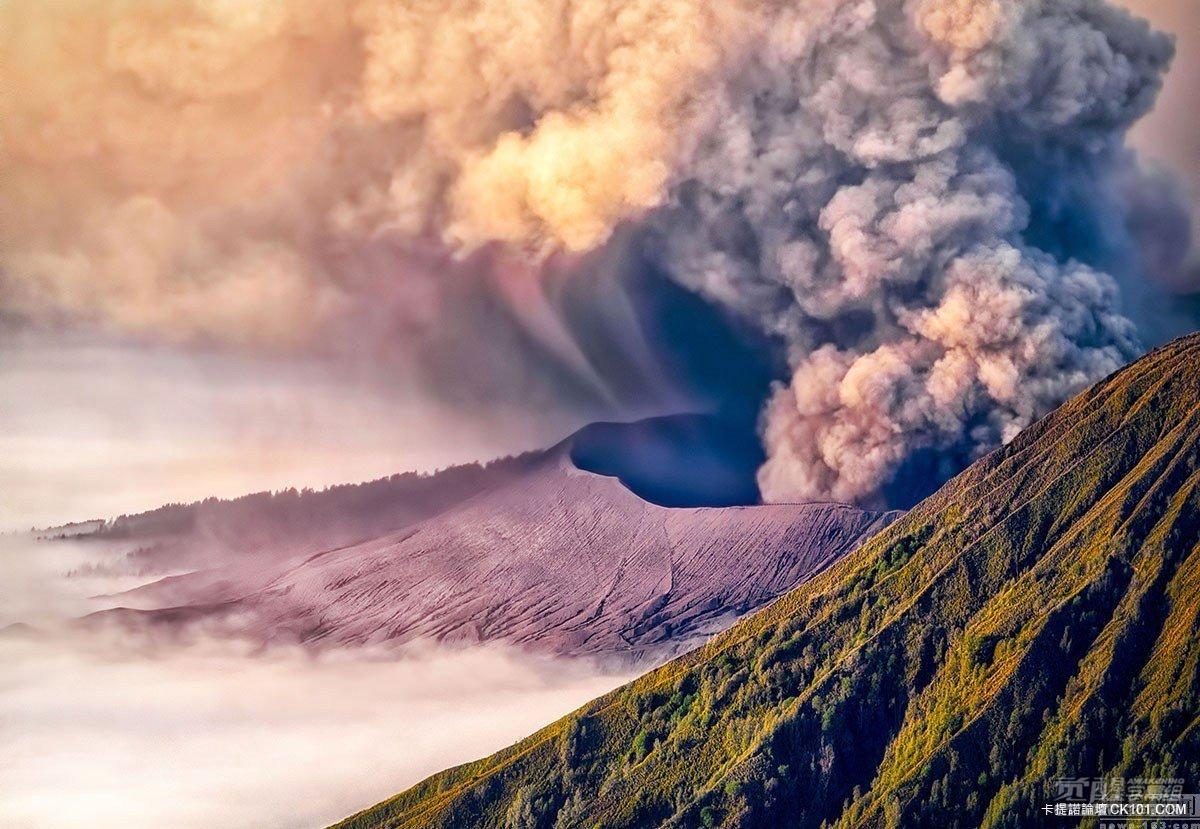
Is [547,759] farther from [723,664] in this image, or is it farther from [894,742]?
[894,742]

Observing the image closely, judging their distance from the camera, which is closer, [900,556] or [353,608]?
[900,556]

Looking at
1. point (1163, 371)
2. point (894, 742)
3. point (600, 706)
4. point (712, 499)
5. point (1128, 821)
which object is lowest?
point (1128, 821)

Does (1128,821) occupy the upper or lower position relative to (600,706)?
lower

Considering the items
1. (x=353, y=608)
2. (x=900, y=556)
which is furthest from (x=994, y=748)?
(x=353, y=608)

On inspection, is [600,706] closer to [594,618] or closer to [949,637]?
[949,637]

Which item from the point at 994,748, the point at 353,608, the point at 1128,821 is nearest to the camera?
the point at 1128,821

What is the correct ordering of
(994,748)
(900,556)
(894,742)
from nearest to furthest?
(994,748) < (894,742) < (900,556)
